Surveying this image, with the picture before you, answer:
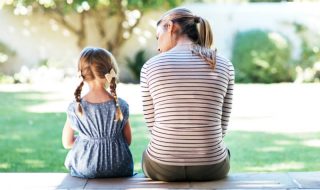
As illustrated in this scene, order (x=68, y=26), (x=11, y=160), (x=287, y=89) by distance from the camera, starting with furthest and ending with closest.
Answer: (x=68, y=26) < (x=287, y=89) < (x=11, y=160)

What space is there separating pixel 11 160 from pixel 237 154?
2.00m

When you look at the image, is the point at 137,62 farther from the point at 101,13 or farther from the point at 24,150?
the point at 24,150

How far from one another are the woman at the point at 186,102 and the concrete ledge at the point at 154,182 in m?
0.07

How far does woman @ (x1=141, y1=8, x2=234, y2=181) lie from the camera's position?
330cm

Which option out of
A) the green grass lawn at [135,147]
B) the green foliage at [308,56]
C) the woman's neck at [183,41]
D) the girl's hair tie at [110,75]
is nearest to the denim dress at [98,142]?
the girl's hair tie at [110,75]

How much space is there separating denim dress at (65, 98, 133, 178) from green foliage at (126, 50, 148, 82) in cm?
972

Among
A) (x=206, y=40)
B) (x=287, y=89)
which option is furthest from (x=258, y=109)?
(x=206, y=40)

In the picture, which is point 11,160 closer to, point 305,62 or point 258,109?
point 258,109

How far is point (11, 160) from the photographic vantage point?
5.70 meters

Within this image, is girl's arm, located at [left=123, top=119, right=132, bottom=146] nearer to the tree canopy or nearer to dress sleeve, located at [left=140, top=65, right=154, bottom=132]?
dress sleeve, located at [left=140, top=65, right=154, bottom=132]

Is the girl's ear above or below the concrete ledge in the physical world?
above

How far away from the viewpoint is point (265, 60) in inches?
497

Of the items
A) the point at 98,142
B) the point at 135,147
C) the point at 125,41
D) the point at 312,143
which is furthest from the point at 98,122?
the point at 125,41

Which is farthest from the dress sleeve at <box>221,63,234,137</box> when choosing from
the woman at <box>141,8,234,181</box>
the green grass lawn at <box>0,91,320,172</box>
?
the green grass lawn at <box>0,91,320,172</box>
